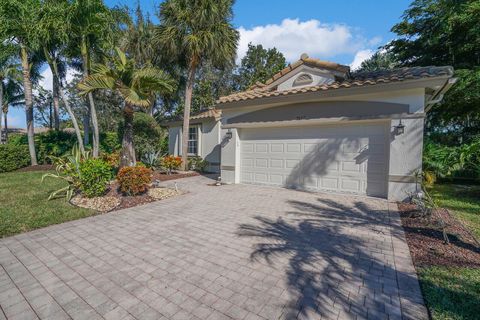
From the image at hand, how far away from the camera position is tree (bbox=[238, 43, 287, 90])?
25375 mm

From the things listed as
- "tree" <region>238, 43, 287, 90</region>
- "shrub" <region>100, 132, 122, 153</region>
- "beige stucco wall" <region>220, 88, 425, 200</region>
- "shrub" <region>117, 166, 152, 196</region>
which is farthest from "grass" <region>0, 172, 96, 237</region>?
"tree" <region>238, 43, 287, 90</region>

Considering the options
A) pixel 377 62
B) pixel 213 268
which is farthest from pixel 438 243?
pixel 377 62

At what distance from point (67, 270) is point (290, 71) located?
9345 mm

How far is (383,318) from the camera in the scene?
2438 mm

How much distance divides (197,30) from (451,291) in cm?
1299

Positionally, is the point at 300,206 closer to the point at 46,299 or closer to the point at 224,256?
the point at 224,256

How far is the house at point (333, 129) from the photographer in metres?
6.77

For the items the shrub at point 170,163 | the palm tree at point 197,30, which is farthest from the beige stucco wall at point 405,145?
the shrub at point 170,163

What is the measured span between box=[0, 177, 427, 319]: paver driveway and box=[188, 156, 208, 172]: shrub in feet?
27.2

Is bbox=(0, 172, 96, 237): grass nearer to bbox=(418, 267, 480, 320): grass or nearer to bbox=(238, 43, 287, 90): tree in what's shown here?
bbox=(418, 267, 480, 320): grass

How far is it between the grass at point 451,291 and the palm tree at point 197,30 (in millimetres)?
11948

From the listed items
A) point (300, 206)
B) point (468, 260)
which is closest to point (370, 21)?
point (300, 206)

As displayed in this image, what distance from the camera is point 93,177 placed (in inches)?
271

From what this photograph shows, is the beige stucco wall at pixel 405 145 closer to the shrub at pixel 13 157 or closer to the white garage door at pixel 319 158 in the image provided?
the white garage door at pixel 319 158
